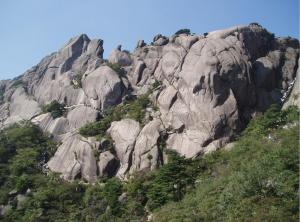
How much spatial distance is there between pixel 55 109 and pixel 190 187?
1265 inches

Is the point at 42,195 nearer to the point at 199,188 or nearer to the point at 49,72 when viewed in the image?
the point at 199,188

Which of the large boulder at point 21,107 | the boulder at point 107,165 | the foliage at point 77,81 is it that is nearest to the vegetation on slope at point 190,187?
the boulder at point 107,165

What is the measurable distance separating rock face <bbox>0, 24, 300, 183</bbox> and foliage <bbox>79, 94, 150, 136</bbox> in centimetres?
86

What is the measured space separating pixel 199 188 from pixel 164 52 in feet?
102

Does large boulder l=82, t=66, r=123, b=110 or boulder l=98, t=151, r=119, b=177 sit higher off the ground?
large boulder l=82, t=66, r=123, b=110

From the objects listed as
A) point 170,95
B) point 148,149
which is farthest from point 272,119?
point 148,149

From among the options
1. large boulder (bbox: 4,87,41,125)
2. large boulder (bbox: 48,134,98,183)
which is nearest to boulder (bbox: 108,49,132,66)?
large boulder (bbox: 4,87,41,125)

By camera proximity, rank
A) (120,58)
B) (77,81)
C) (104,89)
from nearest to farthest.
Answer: (104,89) → (77,81) → (120,58)

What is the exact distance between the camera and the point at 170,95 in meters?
57.1

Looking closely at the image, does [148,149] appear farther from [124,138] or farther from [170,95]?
[170,95]

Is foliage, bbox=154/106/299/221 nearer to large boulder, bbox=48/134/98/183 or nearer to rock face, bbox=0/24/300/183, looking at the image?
rock face, bbox=0/24/300/183

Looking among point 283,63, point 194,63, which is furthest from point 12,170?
point 283,63

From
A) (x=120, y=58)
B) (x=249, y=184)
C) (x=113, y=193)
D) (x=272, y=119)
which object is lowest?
(x=113, y=193)

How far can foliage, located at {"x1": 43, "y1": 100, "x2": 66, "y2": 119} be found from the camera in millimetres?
66562
